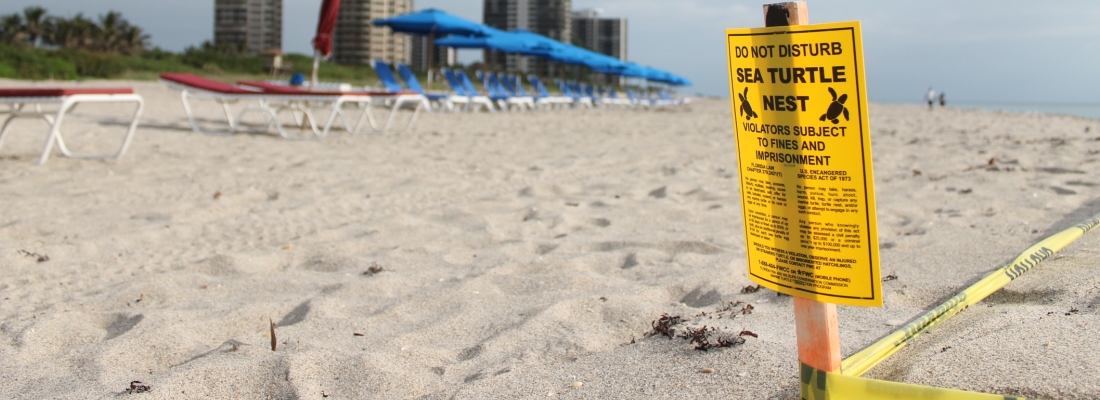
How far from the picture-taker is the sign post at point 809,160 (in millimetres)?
1034

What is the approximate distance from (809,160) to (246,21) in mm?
55989

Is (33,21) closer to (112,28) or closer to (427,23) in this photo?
(112,28)

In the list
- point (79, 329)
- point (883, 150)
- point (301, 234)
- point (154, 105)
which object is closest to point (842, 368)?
point (79, 329)

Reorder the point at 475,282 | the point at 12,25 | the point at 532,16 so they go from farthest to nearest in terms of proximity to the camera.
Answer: the point at 532,16, the point at 12,25, the point at 475,282

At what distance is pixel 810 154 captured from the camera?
108 cm

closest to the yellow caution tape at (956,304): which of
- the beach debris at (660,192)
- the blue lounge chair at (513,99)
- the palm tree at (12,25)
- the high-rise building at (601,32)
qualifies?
the beach debris at (660,192)

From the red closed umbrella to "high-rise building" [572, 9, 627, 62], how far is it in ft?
243

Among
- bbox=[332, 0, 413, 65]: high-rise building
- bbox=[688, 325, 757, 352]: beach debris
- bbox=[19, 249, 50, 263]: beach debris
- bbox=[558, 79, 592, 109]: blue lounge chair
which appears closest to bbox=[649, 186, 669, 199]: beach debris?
bbox=[688, 325, 757, 352]: beach debris

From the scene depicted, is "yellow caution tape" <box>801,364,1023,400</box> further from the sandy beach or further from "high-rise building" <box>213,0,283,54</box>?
"high-rise building" <box>213,0,283,54</box>

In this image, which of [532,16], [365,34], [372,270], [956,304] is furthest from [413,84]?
[532,16]

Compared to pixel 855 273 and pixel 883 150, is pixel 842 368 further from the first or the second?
pixel 883 150

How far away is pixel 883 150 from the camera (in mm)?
5879

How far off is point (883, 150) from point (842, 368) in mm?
5091

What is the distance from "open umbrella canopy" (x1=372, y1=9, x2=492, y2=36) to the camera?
14.5 meters
